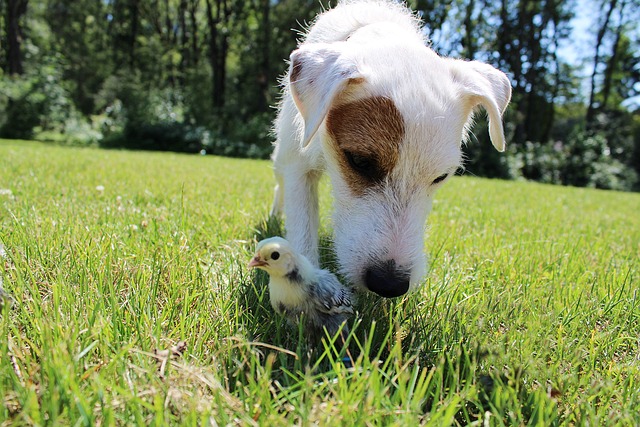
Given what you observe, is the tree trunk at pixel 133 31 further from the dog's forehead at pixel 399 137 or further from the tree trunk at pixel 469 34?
the dog's forehead at pixel 399 137

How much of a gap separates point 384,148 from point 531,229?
3.07 metres

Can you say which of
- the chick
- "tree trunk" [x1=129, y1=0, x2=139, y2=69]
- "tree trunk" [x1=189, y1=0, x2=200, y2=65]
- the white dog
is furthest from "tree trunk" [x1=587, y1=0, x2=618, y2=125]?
Result: "tree trunk" [x1=129, y1=0, x2=139, y2=69]

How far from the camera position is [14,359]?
1.24 metres

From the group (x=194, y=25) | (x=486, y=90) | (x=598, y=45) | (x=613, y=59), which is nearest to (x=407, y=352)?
(x=486, y=90)

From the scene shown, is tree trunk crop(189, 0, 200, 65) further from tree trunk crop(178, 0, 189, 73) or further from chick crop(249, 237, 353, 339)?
chick crop(249, 237, 353, 339)

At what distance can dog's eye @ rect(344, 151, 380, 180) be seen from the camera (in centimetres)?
210

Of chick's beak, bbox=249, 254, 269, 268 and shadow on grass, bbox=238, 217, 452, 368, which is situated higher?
chick's beak, bbox=249, 254, 269, 268

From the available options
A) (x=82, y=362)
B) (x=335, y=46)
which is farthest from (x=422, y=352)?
(x=335, y=46)

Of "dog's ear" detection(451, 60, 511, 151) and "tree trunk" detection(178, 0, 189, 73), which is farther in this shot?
"tree trunk" detection(178, 0, 189, 73)

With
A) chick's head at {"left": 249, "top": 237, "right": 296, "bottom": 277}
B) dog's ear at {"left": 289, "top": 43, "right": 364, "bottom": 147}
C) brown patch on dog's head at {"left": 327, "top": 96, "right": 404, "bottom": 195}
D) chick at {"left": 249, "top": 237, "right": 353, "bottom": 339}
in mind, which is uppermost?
dog's ear at {"left": 289, "top": 43, "right": 364, "bottom": 147}

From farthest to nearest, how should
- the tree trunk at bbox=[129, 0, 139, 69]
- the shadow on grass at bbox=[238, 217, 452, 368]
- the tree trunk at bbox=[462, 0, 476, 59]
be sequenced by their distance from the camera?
the tree trunk at bbox=[129, 0, 139, 69] < the tree trunk at bbox=[462, 0, 476, 59] < the shadow on grass at bbox=[238, 217, 452, 368]

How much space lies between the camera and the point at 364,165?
2.14 metres

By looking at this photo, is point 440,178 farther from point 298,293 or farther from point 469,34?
point 469,34

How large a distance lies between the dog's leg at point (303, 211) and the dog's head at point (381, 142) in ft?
0.79
